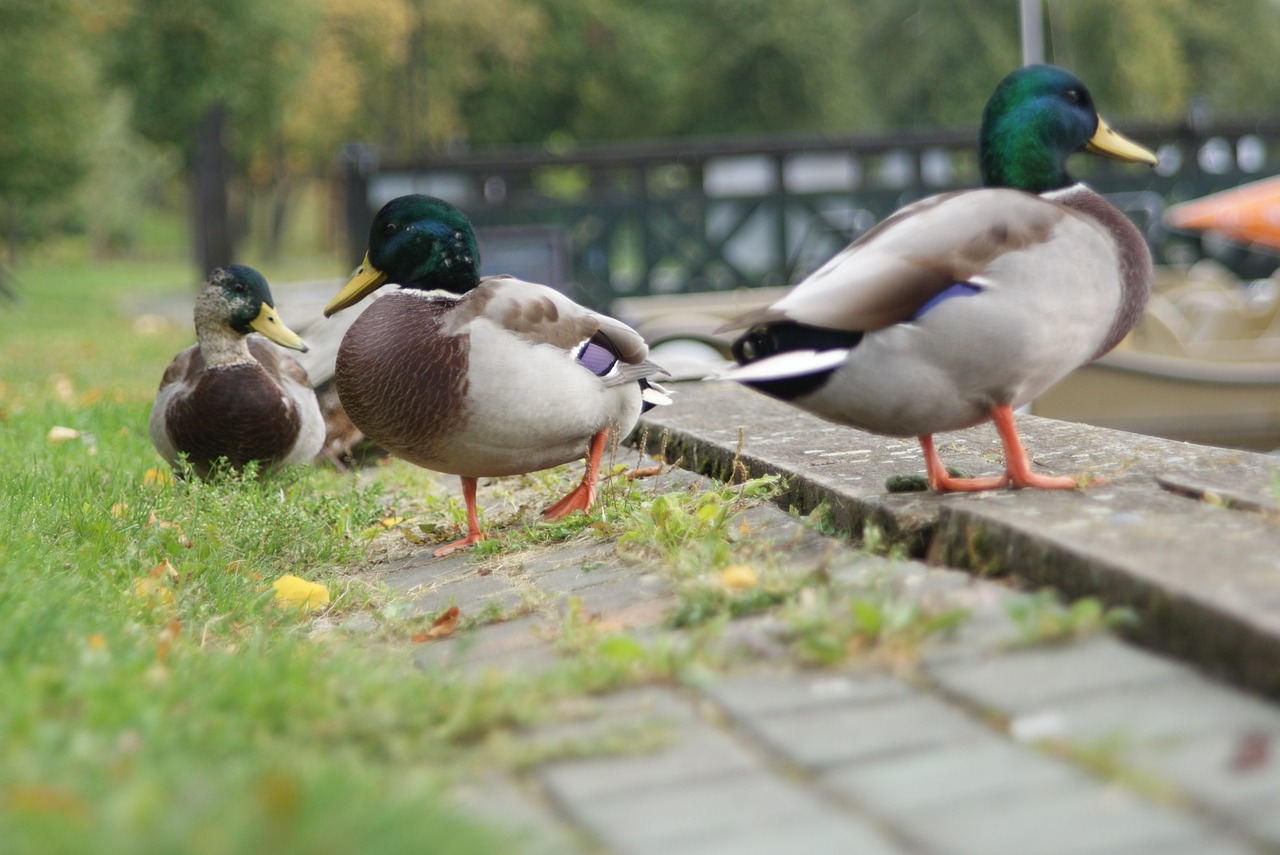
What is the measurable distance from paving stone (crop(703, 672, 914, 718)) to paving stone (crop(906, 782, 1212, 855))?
0.36 meters

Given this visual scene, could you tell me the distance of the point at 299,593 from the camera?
142 inches

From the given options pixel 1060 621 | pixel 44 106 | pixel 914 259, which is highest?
pixel 44 106

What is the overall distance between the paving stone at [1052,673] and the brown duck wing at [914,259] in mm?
831

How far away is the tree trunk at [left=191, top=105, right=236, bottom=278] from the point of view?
20078mm

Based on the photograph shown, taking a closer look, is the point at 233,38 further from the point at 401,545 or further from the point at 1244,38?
the point at 1244,38

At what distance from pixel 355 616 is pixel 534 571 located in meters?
0.45

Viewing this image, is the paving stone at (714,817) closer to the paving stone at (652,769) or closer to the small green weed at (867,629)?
the paving stone at (652,769)

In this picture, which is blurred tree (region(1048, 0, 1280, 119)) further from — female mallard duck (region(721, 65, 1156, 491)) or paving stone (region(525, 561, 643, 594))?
paving stone (region(525, 561, 643, 594))

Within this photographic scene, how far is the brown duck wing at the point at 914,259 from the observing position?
112 inches

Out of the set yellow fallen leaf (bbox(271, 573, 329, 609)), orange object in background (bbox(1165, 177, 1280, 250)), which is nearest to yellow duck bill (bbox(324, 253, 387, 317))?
yellow fallen leaf (bbox(271, 573, 329, 609))

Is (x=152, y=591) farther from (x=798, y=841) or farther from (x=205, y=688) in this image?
(x=798, y=841)

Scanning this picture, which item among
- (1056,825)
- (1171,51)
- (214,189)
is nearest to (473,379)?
(1056,825)

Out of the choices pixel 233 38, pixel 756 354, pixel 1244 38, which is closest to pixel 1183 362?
pixel 756 354

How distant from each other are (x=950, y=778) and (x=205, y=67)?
769 inches
